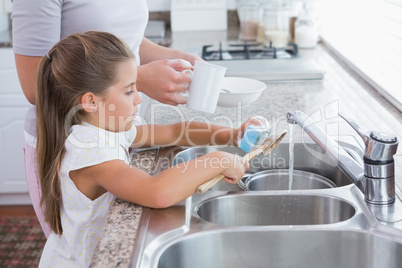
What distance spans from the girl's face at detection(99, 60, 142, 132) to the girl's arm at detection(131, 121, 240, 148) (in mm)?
192

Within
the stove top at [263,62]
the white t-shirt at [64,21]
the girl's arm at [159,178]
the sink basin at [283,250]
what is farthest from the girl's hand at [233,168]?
the stove top at [263,62]

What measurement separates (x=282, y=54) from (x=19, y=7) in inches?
53.3

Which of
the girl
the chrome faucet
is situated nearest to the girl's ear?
the girl

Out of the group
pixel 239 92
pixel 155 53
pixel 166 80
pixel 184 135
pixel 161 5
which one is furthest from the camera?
pixel 161 5

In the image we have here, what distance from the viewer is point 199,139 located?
4.50ft

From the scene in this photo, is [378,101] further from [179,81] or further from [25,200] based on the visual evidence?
[25,200]

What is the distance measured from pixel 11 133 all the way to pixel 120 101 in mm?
2022

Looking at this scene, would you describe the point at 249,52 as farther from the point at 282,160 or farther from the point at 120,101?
the point at 120,101

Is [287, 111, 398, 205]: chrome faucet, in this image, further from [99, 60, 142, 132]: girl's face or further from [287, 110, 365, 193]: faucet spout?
[99, 60, 142, 132]: girl's face

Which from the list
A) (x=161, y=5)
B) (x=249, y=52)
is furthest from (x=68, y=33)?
(x=161, y=5)

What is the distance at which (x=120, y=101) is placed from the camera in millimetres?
1131

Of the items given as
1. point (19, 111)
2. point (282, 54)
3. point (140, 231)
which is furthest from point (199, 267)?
point (19, 111)

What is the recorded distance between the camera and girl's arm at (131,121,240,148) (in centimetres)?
135

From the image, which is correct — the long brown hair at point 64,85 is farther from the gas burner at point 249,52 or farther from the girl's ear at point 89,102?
the gas burner at point 249,52
